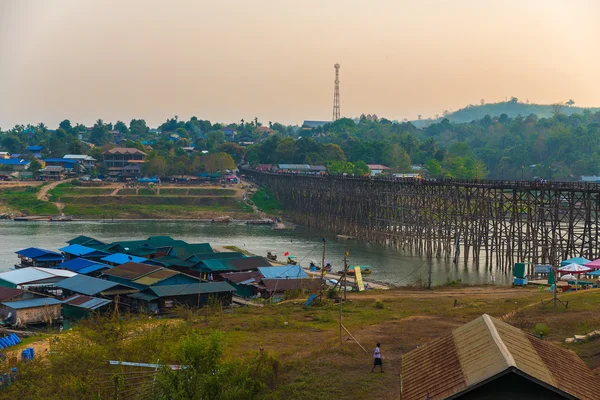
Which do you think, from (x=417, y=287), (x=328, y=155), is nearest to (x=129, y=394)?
(x=417, y=287)

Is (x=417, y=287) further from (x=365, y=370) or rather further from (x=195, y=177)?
(x=195, y=177)

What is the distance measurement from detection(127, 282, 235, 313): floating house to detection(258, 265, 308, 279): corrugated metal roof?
15.6ft

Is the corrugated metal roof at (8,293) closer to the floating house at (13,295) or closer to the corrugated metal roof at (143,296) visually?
the floating house at (13,295)

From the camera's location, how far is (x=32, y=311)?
35.5 m

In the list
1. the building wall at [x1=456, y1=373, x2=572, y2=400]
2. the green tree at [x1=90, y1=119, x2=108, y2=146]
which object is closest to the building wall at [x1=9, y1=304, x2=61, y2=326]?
the building wall at [x1=456, y1=373, x2=572, y2=400]

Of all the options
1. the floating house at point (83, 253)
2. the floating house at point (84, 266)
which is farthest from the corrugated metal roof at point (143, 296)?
the floating house at point (83, 253)

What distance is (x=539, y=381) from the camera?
13.3 m

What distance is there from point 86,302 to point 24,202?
69.0 m

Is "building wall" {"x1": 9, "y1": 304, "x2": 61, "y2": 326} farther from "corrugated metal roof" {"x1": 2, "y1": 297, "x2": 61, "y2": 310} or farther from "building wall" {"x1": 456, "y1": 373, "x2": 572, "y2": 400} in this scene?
"building wall" {"x1": 456, "y1": 373, "x2": 572, "y2": 400}

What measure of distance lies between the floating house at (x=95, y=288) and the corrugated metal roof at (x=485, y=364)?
25.2 meters

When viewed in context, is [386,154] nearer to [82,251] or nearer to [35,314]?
[82,251]

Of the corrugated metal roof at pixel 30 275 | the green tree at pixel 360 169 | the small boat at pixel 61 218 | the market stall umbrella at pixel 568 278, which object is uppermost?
the green tree at pixel 360 169

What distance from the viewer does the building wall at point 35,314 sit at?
34.8 metres

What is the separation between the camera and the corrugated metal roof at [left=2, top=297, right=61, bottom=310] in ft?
115
